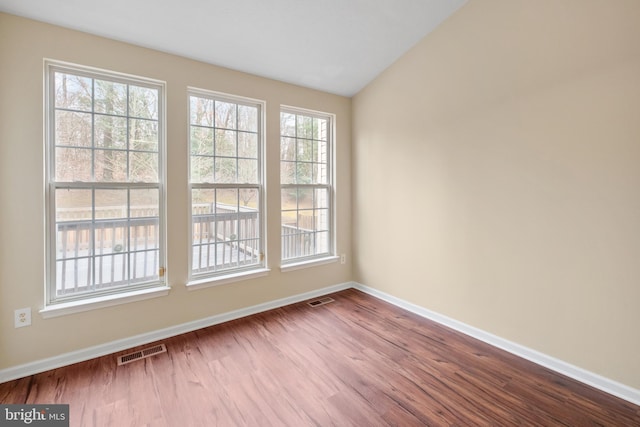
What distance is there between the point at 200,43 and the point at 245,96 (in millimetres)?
611

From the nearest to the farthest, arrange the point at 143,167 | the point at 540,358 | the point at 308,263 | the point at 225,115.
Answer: the point at 540,358
the point at 143,167
the point at 225,115
the point at 308,263

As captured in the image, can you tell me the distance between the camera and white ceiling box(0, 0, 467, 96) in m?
2.08

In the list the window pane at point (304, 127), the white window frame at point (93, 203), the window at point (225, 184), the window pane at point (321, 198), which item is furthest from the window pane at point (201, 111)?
the window pane at point (321, 198)

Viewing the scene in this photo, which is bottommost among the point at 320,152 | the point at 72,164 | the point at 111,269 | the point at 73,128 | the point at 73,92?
the point at 111,269

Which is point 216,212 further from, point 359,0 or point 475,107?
point 475,107

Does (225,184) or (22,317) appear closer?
(22,317)

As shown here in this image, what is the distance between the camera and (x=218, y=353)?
2.35 metres

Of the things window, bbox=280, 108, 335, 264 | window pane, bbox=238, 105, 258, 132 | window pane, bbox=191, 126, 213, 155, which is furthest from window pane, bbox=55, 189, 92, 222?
window, bbox=280, 108, 335, 264

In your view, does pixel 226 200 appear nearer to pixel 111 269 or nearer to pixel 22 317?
pixel 111 269

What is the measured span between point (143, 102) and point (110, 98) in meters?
0.23

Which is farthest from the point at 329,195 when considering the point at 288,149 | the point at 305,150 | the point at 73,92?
the point at 73,92

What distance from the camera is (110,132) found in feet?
7.83

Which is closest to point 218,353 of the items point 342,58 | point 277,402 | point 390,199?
point 277,402

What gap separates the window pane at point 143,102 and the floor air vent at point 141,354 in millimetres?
1975
